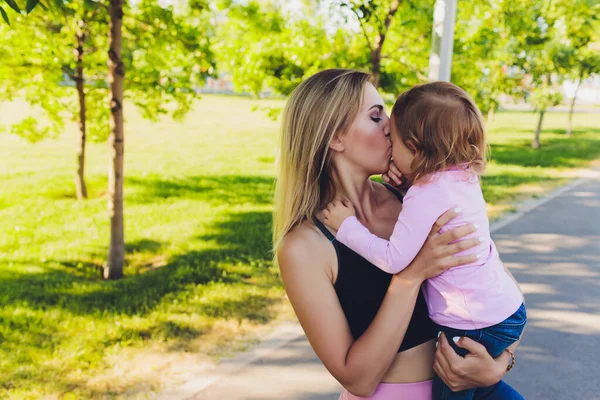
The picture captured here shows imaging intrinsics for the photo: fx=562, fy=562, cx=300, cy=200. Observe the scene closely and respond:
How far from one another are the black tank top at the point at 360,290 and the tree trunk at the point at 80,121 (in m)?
7.19

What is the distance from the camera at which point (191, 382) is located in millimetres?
3787

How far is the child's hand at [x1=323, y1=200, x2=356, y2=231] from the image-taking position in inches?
72.3

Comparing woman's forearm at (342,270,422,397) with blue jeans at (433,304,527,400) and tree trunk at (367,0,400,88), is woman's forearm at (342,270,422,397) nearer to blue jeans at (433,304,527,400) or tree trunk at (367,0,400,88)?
blue jeans at (433,304,527,400)

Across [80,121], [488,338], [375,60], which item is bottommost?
[80,121]

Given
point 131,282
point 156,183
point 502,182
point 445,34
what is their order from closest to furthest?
point 445,34 < point 131,282 < point 156,183 < point 502,182

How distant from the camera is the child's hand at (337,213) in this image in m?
1.84

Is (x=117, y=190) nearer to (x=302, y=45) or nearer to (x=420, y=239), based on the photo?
(x=302, y=45)

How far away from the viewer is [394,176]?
6.28ft

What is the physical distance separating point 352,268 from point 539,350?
3252 mm

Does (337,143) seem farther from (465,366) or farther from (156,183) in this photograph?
(156,183)

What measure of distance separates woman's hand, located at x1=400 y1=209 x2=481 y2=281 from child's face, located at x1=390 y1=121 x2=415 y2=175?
0.20 m

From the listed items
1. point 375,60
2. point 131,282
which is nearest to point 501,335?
point 131,282

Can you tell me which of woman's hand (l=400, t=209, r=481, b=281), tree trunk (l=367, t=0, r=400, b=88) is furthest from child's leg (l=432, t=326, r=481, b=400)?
tree trunk (l=367, t=0, r=400, b=88)

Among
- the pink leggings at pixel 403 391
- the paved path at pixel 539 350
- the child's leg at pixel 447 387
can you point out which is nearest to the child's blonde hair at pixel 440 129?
the child's leg at pixel 447 387
